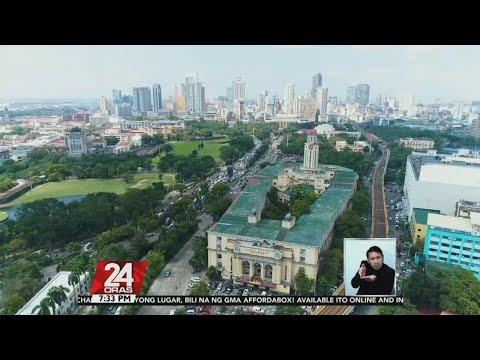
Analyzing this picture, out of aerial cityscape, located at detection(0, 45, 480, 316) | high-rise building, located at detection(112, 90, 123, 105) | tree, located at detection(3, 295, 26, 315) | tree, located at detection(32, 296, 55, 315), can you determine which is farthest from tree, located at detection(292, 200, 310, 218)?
tree, located at detection(3, 295, 26, 315)

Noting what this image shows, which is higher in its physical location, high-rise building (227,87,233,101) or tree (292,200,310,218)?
high-rise building (227,87,233,101)

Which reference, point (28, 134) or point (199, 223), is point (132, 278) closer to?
point (199, 223)

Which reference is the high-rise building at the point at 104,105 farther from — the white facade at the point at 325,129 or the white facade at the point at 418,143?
the white facade at the point at 418,143

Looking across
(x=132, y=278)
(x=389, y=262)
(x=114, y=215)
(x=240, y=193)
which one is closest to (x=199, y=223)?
(x=240, y=193)

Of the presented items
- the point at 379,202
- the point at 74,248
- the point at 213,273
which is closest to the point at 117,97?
the point at 74,248

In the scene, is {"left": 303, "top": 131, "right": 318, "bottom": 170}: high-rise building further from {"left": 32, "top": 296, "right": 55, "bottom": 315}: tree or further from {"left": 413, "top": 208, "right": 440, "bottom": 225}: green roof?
{"left": 32, "top": 296, "right": 55, "bottom": 315}: tree

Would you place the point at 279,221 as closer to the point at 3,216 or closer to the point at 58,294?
the point at 58,294
